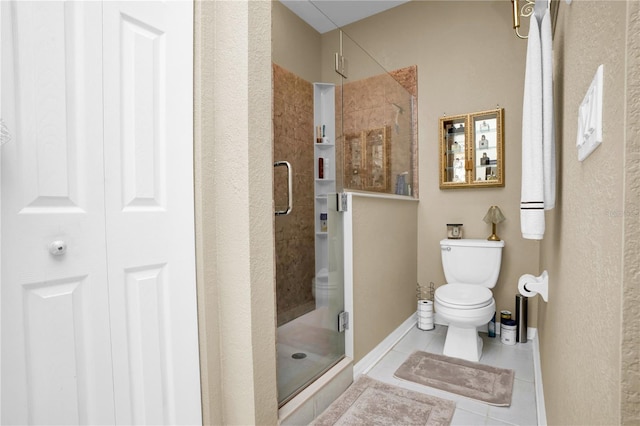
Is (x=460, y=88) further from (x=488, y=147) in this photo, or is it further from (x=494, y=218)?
(x=494, y=218)

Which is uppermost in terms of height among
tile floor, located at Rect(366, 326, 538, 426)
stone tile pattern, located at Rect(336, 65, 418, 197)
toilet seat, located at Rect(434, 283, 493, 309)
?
stone tile pattern, located at Rect(336, 65, 418, 197)

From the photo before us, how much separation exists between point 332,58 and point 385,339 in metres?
2.03

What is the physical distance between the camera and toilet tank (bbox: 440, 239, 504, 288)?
8.27 feet

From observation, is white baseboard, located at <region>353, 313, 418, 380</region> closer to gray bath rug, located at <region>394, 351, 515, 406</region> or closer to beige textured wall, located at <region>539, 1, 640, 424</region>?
gray bath rug, located at <region>394, 351, 515, 406</region>

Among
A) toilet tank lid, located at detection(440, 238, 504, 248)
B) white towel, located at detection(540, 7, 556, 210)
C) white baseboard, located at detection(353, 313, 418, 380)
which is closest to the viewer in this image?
white towel, located at detection(540, 7, 556, 210)

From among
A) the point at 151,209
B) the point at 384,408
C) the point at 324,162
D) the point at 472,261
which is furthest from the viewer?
the point at 472,261

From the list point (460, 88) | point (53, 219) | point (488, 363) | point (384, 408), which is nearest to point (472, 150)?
point (460, 88)

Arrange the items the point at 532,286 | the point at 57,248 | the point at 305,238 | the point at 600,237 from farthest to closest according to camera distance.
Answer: the point at 305,238, the point at 532,286, the point at 57,248, the point at 600,237

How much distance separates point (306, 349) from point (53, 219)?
51.0 inches

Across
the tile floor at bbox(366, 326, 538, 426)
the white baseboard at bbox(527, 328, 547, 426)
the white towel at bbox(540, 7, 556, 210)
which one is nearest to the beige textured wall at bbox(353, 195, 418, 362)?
the tile floor at bbox(366, 326, 538, 426)

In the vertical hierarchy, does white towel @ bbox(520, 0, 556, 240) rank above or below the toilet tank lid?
above

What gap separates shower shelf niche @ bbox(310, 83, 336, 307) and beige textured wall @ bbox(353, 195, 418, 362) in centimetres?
21

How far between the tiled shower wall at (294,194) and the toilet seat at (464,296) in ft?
3.29

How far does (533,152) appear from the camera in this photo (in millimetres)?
1165
